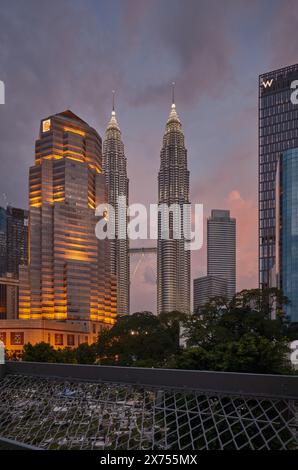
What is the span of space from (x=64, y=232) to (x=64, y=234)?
→ 0.56 metres

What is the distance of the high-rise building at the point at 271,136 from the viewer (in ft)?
416

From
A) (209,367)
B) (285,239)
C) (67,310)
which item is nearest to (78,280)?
(67,310)

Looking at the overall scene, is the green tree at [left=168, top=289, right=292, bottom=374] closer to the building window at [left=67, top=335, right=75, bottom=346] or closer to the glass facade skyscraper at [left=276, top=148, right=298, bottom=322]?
the glass facade skyscraper at [left=276, top=148, right=298, bottom=322]

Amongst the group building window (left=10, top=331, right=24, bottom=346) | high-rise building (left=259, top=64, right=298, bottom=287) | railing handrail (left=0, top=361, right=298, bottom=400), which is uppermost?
high-rise building (left=259, top=64, right=298, bottom=287)

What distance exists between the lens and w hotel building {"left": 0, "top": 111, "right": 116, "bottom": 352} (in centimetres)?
12075

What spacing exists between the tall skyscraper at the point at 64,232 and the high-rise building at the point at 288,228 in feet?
195

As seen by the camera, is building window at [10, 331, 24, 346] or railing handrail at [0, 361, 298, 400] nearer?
railing handrail at [0, 361, 298, 400]

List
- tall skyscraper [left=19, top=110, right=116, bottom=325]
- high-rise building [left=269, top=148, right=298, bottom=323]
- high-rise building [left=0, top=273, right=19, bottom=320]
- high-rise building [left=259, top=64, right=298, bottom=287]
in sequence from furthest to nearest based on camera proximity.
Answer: high-rise building [left=0, top=273, right=19, bottom=320]
high-rise building [left=259, top=64, right=298, bottom=287]
tall skyscraper [left=19, top=110, right=116, bottom=325]
high-rise building [left=269, top=148, right=298, bottom=323]

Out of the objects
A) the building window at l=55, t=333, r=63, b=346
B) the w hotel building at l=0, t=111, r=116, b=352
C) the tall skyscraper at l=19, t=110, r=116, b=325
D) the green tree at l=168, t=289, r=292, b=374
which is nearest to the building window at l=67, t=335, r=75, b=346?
the building window at l=55, t=333, r=63, b=346

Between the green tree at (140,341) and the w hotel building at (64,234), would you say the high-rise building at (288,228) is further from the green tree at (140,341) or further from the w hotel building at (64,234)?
the w hotel building at (64,234)

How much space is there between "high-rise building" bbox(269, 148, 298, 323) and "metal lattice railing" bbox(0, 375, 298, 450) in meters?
72.5

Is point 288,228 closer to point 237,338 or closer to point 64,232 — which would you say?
point 237,338

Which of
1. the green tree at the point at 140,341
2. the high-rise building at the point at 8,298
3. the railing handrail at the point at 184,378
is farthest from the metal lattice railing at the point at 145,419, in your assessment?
the high-rise building at the point at 8,298

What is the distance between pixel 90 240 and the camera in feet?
420
